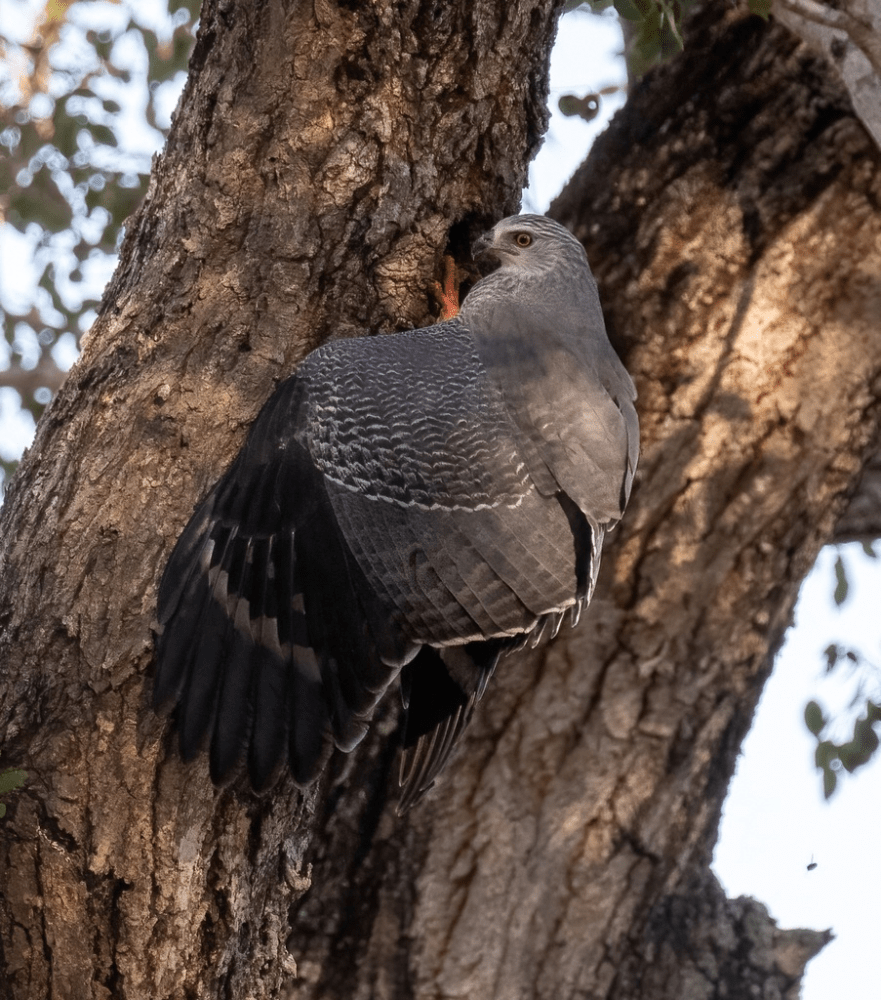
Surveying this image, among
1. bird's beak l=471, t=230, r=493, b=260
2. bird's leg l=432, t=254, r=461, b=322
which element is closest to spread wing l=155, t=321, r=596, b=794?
bird's leg l=432, t=254, r=461, b=322

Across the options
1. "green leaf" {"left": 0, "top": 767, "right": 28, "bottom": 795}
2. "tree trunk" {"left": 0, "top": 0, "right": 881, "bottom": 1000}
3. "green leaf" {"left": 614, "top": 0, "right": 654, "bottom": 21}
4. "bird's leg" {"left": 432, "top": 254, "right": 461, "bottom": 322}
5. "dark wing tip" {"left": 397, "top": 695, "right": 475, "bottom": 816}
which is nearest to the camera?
"green leaf" {"left": 0, "top": 767, "right": 28, "bottom": 795}

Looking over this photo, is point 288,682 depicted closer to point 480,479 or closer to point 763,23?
point 480,479

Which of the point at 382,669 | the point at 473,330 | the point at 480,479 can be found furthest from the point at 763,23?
the point at 382,669

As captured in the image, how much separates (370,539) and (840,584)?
301 cm

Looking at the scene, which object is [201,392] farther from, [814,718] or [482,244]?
[814,718]

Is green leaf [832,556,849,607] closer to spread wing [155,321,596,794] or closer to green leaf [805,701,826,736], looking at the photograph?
green leaf [805,701,826,736]

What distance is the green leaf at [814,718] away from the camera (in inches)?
165

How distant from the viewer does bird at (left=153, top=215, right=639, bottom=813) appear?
2.22 metres

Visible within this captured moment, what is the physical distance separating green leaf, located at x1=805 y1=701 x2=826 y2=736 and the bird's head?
2084mm

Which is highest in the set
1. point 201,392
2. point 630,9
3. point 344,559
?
point 630,9

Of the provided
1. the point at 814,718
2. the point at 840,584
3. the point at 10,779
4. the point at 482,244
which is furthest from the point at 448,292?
the point at 840,584

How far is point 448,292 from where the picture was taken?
9.50 ft

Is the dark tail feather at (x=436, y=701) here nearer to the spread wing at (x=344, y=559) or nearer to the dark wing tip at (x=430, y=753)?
the dark wing tip at (x=430, y=753)

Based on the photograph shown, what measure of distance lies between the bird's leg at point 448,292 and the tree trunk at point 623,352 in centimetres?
6
